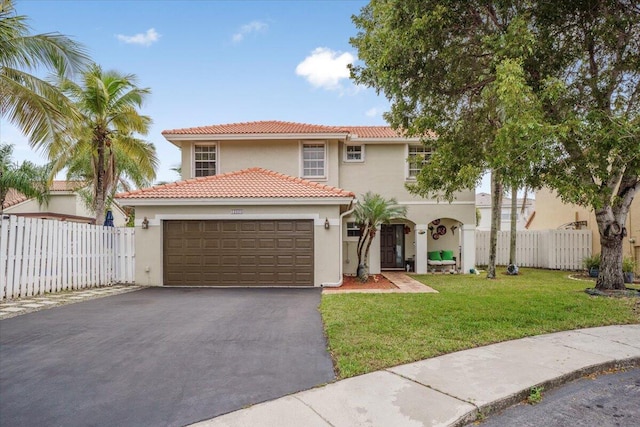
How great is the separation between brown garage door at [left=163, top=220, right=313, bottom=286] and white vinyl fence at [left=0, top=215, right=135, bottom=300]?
83.4 inches

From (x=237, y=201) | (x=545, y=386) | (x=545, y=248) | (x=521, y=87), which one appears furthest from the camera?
(x=545, y=248)

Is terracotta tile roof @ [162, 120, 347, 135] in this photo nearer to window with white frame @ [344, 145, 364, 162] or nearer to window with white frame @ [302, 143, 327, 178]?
window with white frame @ [302, 143, 327, 178]

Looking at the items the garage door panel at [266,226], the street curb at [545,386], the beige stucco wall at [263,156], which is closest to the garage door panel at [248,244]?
the garage door panel at [266,226]

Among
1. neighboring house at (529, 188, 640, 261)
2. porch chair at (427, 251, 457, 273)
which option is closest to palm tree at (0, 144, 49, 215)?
porch chair at (427, 251, 457, 273)

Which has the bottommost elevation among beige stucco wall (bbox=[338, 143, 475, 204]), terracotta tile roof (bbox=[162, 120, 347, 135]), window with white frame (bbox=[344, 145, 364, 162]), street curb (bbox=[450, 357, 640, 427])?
street curb (bbox=[450, 357, 640, 427])

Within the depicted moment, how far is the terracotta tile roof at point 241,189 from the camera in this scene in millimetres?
12930

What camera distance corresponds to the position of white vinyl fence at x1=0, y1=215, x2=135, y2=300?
32.1 feet

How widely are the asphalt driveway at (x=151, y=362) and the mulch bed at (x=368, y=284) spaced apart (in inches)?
165

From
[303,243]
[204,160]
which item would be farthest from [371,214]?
[204,160]

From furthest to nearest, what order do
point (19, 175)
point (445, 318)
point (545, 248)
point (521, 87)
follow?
point (19, 175)
point (545, 248)
point (445, 318)
point (521, 87)

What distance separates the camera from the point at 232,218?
13.1m

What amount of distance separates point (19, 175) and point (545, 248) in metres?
27.2

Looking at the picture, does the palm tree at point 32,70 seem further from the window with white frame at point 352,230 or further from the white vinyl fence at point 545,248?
the white vinyl fence at point 545,248

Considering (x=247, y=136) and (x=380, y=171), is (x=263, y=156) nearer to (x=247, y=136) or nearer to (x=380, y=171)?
(x=247, y=136)
